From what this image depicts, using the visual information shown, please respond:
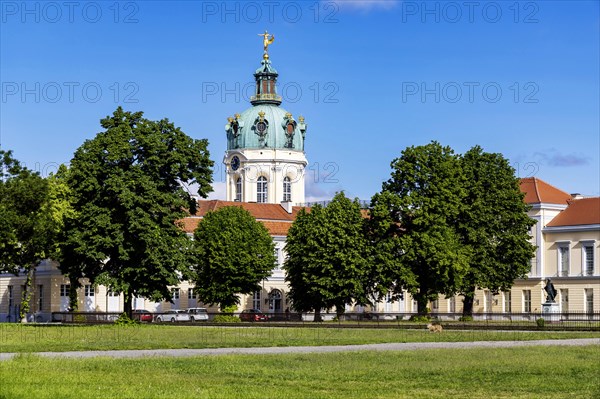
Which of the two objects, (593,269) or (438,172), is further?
(593,269)

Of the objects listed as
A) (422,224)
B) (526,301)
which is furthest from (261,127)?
(422,224)

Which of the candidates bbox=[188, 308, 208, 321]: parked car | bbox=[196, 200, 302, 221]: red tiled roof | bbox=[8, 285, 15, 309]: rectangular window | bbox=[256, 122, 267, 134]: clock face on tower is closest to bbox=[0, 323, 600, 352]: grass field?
bbox=[188, 308, 208, 321]: parked car

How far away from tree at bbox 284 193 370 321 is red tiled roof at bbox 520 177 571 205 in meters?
25.7

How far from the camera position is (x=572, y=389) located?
29.5m

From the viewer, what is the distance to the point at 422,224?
306 feet

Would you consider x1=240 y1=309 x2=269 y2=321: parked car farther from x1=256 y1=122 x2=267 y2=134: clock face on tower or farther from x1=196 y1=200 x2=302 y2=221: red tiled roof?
x1=256 y1=122 x2=267 y2=134: clock face on tower

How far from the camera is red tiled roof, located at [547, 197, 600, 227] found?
383 feet

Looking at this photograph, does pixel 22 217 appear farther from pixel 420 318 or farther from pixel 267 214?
pixel 267 214

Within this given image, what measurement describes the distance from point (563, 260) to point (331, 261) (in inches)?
1297

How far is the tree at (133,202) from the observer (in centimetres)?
7656

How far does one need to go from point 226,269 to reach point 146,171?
28.5 m

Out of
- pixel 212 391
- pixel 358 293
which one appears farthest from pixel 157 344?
pixel 358 293

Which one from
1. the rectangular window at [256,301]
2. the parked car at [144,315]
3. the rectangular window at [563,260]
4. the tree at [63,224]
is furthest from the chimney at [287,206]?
the tree at [63,224]

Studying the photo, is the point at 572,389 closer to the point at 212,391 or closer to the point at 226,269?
the point at 212,391
